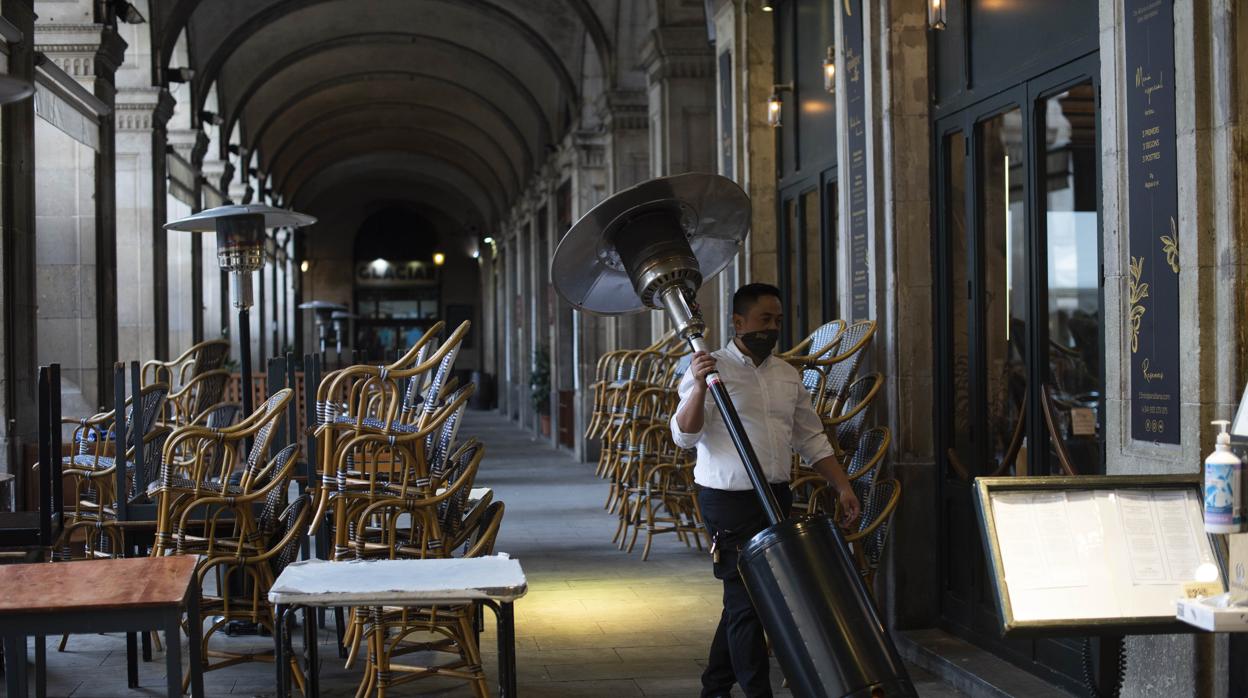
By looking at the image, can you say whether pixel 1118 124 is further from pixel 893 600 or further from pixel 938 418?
pixel 893 600

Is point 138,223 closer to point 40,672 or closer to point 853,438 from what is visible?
point 853,438

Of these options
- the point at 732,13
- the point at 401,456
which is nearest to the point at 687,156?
the point at 732,13

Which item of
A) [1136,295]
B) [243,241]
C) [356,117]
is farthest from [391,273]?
[1136,295]

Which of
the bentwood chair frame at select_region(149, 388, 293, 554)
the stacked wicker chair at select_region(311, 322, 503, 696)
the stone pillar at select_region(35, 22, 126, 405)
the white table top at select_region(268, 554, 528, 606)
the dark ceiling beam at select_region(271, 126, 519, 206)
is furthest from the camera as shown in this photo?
the dark ceiling beam at select_region(271, 126, 519, 206)

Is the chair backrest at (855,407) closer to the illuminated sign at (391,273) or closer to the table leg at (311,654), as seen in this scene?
the table leg at (311,654)

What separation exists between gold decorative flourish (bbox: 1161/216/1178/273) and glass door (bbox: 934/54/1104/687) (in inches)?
40.6

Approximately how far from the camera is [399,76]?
23953 mm

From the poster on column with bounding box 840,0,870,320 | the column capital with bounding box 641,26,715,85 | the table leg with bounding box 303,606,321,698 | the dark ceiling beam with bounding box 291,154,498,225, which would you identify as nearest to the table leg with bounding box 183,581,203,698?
the table leg with bounding box 303,606,321,698

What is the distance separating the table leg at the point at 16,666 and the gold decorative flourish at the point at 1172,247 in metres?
3.18

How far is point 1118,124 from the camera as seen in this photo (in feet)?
13.6

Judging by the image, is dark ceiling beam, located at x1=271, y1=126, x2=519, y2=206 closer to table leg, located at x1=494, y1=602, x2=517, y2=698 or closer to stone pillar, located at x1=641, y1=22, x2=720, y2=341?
stone pillar, located at x1=641, y1=22, x2=720, y2=341

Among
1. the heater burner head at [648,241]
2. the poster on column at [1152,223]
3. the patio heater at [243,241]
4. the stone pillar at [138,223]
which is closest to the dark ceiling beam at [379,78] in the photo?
the stone pillar at [138,223]

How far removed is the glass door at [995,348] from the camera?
5258 millimetres

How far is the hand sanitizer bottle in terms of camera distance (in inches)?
117
